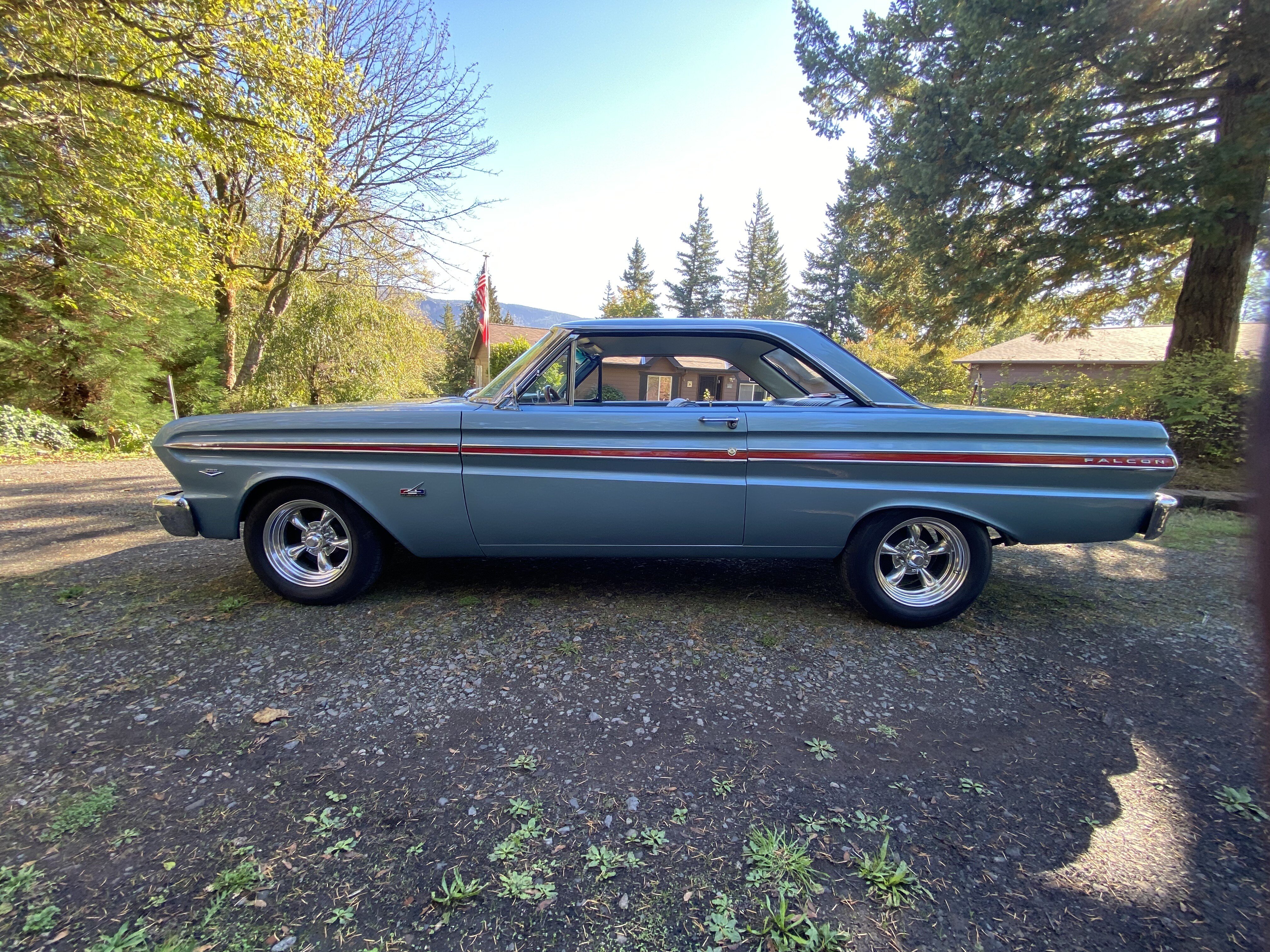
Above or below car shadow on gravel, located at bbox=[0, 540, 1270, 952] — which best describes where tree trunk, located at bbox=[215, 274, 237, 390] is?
above

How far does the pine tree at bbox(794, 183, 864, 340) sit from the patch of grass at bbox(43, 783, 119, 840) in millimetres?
41444

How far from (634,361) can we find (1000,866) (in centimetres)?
307

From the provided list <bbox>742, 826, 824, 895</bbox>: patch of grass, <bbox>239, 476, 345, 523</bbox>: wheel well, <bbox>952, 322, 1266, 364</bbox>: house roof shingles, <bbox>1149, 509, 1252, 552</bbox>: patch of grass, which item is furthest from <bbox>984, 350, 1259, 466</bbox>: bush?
<bbox>952, 322, 1266, 364</bbox>: house roof shingles

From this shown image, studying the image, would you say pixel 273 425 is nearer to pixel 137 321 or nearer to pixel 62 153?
pixel 62 153

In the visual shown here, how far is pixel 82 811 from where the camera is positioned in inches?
67.1

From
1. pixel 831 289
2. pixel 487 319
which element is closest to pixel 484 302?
pixel 487 319

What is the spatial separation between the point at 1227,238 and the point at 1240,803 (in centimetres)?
966

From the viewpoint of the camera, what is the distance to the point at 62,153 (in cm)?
707

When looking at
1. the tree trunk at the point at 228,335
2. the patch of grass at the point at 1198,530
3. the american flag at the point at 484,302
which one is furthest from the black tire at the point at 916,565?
Answer: the tree trunk at the point at 228,335

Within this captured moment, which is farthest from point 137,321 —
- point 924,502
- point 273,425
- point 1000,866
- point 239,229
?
point 1000,866

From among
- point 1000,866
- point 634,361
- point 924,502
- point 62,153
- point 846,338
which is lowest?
point 1000,866

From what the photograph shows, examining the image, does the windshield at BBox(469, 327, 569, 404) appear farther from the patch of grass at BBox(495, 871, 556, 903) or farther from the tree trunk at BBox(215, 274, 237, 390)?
the tree trunk at BBox(215, 274, 237, 390)

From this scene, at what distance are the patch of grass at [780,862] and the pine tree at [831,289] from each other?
40.8 metres

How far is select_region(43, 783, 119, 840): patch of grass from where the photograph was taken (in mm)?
1643
